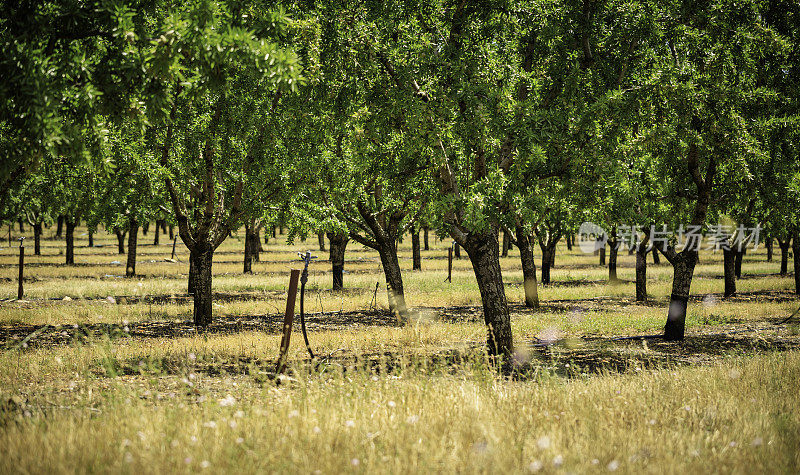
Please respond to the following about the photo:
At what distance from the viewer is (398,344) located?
12727 mm

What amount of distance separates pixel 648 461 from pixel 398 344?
840cm

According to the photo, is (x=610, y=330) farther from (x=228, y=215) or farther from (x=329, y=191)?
(x=228, y=215)

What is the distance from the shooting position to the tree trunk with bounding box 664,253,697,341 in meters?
14.0

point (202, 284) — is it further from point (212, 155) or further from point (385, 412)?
point (385, 412)

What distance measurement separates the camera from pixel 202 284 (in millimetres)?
16734

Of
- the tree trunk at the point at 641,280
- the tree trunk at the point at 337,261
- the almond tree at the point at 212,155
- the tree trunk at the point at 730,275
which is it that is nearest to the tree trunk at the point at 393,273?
the almond tree at the point at 212,155

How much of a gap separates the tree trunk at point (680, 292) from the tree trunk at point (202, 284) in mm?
13200

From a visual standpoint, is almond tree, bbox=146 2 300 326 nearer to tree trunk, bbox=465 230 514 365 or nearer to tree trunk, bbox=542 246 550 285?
tree trunk, bbox=465 230 514 365

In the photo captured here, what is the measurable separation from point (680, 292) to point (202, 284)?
13610 millimetres

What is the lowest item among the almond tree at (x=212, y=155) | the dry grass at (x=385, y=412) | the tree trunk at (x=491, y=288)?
the dry grass at (x=385, y=412)

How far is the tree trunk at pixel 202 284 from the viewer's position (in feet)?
54.0

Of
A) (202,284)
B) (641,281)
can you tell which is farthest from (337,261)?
(641,281)

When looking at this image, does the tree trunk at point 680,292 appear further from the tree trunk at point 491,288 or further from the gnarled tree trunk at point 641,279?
the gnarled tree trunk at point 641,279

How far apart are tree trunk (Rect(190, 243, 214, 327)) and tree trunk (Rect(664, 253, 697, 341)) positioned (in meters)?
13.2
